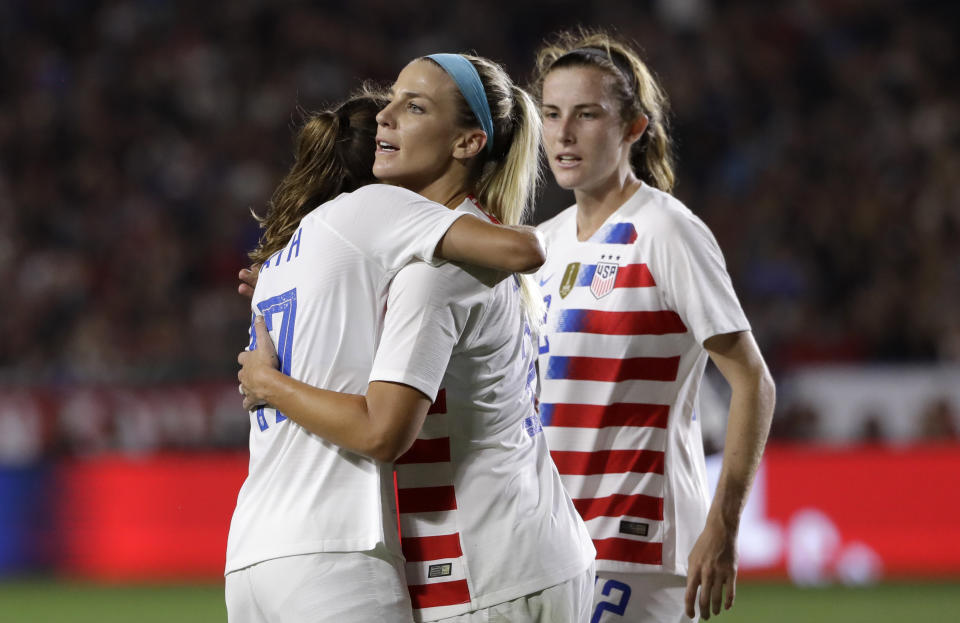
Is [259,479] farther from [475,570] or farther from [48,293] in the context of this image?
[48,293]

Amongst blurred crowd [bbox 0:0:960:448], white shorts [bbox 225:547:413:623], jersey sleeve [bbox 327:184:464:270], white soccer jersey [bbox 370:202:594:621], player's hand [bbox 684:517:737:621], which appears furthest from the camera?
blurred crowd [bbox 0:0:960:448]

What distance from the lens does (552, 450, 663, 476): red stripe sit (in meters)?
3.81

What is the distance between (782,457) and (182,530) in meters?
4.81

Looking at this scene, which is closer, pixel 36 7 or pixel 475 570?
pixel 475 570

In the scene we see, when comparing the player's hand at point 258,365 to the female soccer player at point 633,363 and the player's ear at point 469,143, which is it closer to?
the player's ear at point 469,143

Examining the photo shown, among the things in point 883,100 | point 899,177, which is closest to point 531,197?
point 899,177

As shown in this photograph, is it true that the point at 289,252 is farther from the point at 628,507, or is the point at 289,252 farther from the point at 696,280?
the point at 628,507

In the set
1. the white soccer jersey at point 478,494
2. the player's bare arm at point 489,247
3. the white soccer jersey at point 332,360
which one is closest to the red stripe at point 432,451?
the white soccer jersey at point 478,494

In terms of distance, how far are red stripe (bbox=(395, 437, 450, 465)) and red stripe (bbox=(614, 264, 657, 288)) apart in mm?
1019

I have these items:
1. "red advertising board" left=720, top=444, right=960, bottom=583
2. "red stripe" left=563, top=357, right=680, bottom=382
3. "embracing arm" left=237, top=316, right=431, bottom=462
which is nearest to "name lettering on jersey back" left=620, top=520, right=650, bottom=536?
"red stripe" left=563, top=357, right=680, bottom=382

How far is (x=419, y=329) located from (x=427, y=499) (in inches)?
Result: 18.3

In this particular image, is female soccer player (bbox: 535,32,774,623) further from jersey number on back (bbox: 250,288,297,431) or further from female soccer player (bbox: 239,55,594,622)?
jersey number on back (bbox: 250,288,297,431)

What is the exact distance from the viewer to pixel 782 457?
10102mm

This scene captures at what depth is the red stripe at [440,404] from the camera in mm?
3027
